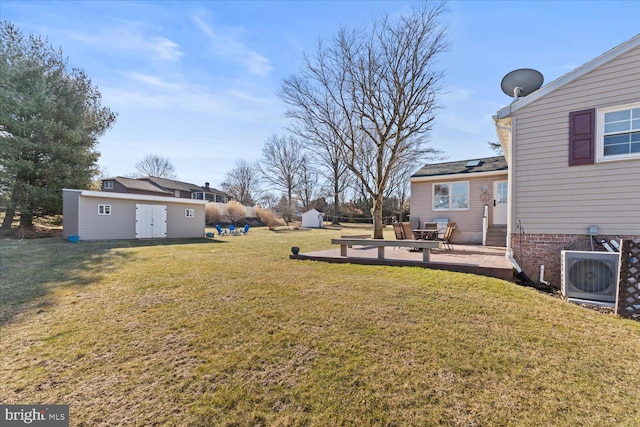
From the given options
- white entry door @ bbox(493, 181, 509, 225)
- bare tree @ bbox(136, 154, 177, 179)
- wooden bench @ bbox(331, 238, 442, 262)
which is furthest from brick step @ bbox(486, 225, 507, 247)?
bare tree @ bbox(136, 154, 177, 179)

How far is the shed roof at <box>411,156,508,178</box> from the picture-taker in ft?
39.6

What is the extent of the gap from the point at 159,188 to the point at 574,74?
1553 inches

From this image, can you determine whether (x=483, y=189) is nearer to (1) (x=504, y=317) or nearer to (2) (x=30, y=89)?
(1) (x=504, y=317)

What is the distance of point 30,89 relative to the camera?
1417 centimetres

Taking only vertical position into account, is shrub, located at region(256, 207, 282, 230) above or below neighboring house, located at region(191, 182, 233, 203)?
below

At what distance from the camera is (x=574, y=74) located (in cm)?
627

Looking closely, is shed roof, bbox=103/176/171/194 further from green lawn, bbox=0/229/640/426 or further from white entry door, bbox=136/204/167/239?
green lawn, bbox=0/229/640/426

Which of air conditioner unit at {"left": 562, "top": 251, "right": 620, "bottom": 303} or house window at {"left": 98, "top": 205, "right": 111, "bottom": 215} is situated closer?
air conditioner unit at {"left": 562, "top": 251, "right": 620, "bottom": 303}

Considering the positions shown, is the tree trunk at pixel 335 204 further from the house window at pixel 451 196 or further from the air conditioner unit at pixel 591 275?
the air conditioner unit at pixel 591 275

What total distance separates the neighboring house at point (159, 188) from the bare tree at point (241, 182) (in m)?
2.98

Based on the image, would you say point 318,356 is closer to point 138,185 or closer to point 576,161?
point 576,161

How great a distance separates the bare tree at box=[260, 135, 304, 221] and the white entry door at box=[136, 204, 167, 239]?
2591 centimetres

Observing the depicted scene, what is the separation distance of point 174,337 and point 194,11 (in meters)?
8.14

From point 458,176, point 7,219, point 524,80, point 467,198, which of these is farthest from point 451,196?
point 7,219
